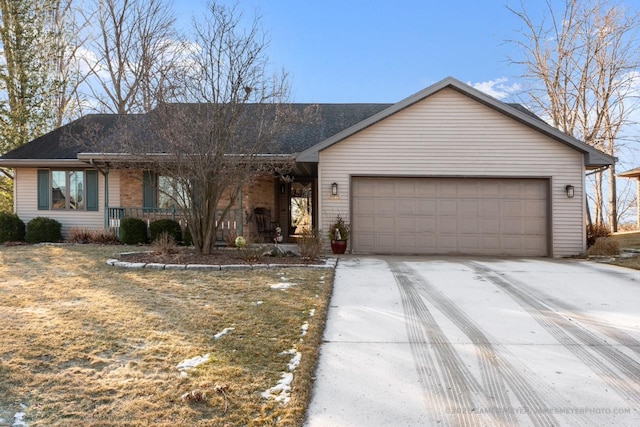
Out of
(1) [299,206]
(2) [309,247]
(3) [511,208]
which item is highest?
(1) [299,206]

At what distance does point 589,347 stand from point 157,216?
11.7 m

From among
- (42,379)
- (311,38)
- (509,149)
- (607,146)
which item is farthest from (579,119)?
(42,379)

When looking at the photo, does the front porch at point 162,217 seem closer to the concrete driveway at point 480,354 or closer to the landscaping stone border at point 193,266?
the landscaping stone border at point 193,266

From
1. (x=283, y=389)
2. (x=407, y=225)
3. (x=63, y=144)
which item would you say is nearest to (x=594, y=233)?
(x=407, y=225)

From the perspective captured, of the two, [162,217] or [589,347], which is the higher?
[162,217]

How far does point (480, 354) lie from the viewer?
3631 mm

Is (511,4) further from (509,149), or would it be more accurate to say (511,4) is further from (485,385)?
(485,385)

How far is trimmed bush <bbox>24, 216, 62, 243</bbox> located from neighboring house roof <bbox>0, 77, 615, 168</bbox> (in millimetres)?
1929

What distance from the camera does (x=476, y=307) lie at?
5.20m

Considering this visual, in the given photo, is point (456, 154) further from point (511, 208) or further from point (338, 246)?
point (338, 246)

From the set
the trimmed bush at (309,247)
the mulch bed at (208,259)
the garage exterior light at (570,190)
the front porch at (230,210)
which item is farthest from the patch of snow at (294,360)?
the garage exterior light at (570,190)

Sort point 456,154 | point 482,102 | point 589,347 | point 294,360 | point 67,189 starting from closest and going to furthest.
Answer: point 294,360, point 589,347, point 482,102, point 456,154, point 67,189

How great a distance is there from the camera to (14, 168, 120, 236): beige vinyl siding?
42.0 ft

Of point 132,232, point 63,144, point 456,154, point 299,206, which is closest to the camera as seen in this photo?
point 456,154
